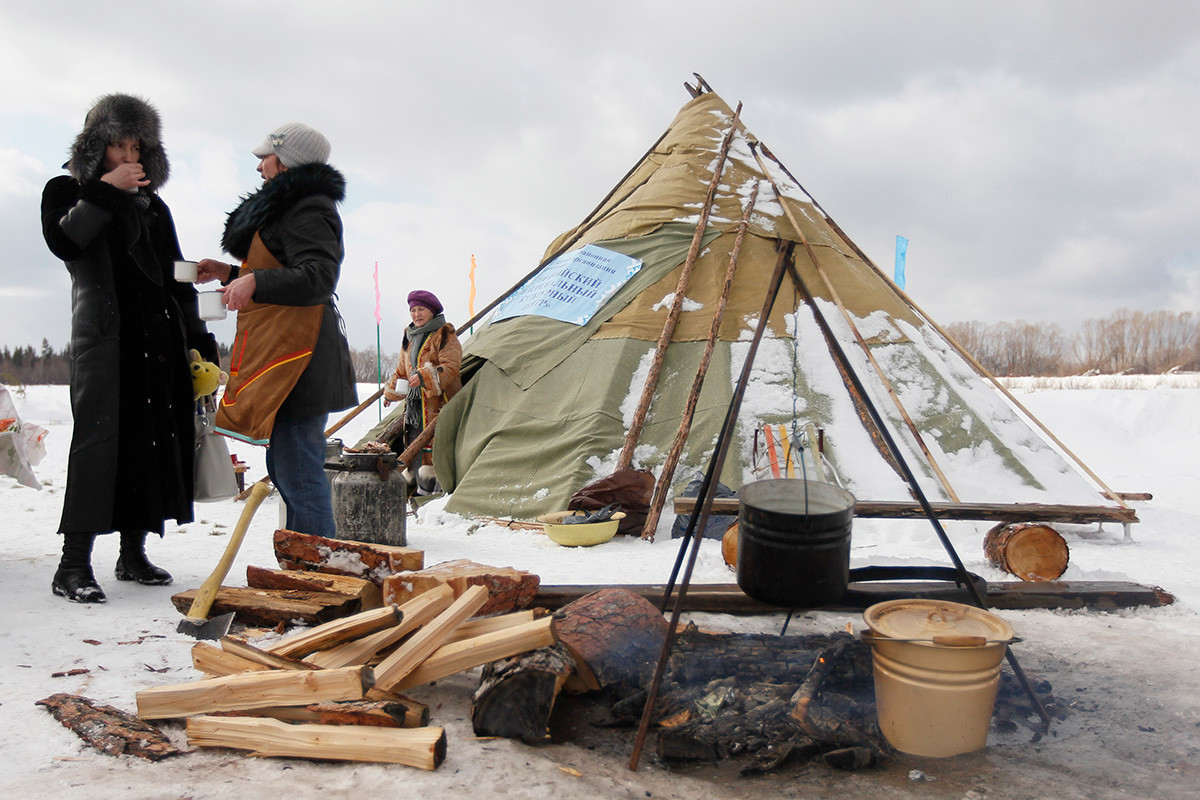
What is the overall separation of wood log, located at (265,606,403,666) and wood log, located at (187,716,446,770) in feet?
1.29

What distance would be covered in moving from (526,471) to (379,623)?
11.1 feet

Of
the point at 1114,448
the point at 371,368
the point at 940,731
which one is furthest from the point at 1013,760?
the point at 371,368

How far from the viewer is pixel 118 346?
308 centimetres

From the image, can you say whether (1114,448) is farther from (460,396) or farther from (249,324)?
(249,324)

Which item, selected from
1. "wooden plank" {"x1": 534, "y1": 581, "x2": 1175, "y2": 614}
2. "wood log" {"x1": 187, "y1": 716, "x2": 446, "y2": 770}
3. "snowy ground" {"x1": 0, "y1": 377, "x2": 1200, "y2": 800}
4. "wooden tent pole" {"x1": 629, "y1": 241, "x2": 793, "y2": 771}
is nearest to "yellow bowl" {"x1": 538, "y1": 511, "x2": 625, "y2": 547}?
"snowy ground" {"x1": 0, "y1": 377, "x2": 1200, "y2": 800}

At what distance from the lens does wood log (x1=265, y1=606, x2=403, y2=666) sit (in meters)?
2.45

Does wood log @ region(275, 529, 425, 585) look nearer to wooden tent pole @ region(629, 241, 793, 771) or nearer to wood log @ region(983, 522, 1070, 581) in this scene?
wooden tent pole @ region(629, 241, 793, 771)

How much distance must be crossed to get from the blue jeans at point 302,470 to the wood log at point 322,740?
1314 mm

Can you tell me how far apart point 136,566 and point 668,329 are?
392 cm

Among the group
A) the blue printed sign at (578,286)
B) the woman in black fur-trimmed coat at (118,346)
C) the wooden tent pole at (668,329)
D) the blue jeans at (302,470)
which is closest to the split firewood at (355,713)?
the blue jeans at (302,470)

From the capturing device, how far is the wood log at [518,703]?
2.15 metres

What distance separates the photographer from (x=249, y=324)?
3135mm

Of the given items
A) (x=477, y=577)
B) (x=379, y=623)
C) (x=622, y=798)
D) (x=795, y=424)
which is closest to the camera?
(x=622, y=798)

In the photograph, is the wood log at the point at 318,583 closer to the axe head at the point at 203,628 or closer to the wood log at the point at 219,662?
the axe head at the point at 203,628
